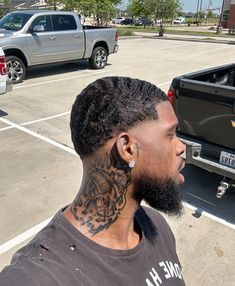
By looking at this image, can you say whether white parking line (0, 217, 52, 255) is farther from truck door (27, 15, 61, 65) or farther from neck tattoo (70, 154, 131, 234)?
truck door (27, 15, 61, 65)

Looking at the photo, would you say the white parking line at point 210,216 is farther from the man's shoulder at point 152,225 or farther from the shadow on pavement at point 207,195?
the man's shoulder at point 152,225

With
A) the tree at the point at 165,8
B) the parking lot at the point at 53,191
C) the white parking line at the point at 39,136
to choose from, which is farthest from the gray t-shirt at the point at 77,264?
the tree at the point at 165,8

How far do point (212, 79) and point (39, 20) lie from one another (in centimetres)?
634

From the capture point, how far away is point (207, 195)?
13.4ft

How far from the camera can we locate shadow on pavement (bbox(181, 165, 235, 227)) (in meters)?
3.76

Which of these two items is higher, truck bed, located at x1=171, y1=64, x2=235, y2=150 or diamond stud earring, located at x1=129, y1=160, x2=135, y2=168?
diamond stud earring, located at x1=129, y1=160, x2=135, y2=168

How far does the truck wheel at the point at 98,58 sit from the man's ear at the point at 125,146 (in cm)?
1051

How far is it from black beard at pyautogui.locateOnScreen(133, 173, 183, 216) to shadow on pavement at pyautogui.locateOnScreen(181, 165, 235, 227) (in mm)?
2522

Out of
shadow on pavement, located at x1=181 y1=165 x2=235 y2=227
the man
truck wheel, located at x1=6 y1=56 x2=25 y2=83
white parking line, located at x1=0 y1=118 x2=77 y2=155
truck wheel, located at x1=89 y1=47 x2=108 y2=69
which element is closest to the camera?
the man

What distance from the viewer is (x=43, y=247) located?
1.14 metres

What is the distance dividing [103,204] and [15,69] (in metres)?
8.61

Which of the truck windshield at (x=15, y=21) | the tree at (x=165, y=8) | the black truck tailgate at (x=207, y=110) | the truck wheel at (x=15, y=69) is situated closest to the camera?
the black truck tailgate at (x=207, y=110)

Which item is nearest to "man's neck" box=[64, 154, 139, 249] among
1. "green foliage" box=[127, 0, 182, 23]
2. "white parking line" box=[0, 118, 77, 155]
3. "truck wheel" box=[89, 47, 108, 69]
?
"white parking line" box=[0, 118, 77, 155]

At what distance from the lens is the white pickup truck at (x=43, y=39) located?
8.92 meters
